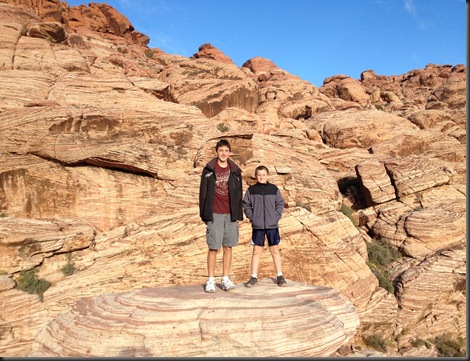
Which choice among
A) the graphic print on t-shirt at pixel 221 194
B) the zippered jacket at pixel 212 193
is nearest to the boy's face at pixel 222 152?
the zippered jacket at pixel 212 193

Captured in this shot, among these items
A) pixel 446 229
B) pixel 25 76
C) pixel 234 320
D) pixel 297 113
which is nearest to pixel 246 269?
pixel 234 320

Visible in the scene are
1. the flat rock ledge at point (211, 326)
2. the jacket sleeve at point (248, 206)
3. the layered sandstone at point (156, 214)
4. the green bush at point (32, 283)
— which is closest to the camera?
the flat rock ledge at point (211, 326)

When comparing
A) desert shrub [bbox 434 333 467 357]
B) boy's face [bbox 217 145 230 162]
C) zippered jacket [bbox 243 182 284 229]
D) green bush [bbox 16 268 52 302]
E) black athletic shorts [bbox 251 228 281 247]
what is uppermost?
boy's face [bbox 217 145 230 162]

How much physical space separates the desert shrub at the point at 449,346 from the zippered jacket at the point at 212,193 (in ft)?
54.6

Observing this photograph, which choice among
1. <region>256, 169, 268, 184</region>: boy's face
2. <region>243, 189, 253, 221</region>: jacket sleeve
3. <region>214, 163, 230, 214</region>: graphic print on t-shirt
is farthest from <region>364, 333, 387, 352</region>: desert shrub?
<region>214, 163, 230, 214</region>: graphic print on t-shirt

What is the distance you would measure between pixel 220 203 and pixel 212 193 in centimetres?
36

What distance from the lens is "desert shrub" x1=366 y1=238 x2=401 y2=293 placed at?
58.6 feet

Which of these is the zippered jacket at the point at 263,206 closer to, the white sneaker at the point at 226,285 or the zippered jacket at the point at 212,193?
the zippered jacket at the point at 212,193

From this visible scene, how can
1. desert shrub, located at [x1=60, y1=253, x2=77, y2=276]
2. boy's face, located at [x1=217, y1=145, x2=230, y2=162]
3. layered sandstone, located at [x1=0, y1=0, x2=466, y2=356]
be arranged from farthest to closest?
desert shrub, located at [x1=60, y1=253, x2=77, y2=276] < layered sandstone, located at [x1=0, y1=0, x2=466, y2=356] < boy's face, located at [x1=217, y1=145, x2=230, y2=162]

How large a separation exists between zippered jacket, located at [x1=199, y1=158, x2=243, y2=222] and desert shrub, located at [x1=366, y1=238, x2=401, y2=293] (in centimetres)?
1447

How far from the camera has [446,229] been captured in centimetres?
2070

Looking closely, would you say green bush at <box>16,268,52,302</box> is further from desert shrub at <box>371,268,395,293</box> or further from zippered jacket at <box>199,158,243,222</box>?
desert shrub at <box>371,268,395,293</box>

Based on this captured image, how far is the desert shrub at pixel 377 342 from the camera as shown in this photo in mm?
15015

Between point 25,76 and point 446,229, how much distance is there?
3141 cm
